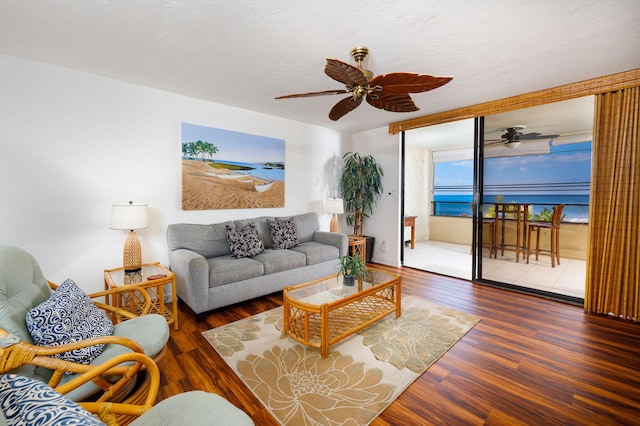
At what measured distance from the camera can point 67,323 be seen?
1.42m

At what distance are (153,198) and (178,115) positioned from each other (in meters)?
1.03

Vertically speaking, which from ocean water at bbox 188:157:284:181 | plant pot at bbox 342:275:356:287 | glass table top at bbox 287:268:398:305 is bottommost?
glass table top at bbox 287:268:398:305

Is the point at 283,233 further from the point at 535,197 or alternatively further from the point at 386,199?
the point at 535,197

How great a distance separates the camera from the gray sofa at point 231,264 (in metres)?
2.76

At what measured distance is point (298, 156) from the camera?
463 centimetres

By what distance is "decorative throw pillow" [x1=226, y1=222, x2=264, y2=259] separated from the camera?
332 centimetres

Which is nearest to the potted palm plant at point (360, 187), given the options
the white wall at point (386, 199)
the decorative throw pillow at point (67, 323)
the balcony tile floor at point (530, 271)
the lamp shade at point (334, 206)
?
the white wall at point (386, 199)

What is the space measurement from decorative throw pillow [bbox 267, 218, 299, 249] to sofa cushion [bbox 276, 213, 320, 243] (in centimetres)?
23

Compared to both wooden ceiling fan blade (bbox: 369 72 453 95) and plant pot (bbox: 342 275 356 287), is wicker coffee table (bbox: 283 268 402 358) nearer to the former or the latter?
plant pot (bbox: 342 275 356 287)

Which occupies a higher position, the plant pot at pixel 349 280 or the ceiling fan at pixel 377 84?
the ceiling fan at pixel 377 84

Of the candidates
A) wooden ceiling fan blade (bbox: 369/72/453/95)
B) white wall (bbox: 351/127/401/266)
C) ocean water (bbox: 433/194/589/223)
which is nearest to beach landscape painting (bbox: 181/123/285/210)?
white wall (bbox: 351/127/401/266)

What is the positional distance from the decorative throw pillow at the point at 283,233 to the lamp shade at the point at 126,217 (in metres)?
1.57

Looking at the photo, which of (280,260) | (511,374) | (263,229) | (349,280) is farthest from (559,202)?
(263,229)

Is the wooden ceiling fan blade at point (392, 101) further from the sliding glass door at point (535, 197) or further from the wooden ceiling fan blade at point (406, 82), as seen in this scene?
the sliding glass door at point (535, 197)
